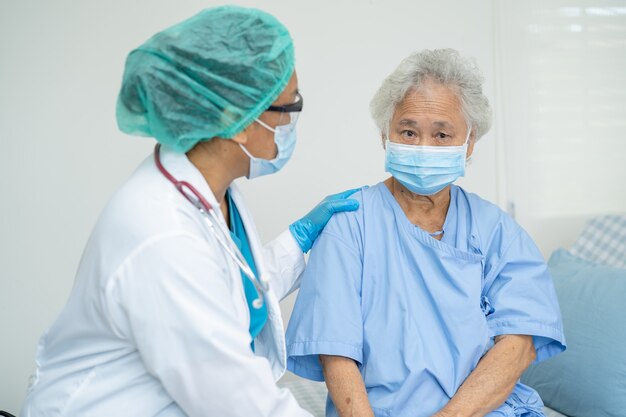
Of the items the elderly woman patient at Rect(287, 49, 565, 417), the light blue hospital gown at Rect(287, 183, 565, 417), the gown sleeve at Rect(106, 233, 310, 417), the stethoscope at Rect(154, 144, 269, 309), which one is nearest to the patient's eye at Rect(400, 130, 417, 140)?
the elderly woman patient at Rect(287, 49, 565, 417)

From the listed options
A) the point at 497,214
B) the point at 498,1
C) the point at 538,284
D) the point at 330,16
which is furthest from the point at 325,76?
the point at 538,284

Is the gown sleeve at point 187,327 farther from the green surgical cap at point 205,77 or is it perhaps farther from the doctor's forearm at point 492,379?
the doctor's forearm at point 492,379

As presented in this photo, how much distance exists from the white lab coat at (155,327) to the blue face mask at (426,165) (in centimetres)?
58

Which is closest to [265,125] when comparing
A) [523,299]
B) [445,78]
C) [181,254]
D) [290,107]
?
[290,107]

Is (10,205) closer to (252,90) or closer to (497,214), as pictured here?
(252,90)

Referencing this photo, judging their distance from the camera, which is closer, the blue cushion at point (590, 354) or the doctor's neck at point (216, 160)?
the doctor's neck at point (216, 160)

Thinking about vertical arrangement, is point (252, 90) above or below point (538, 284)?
above

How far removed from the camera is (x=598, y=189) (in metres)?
2.62

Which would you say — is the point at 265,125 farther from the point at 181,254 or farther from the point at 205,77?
the point at 181,254

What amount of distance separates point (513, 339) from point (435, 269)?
0.25 metres

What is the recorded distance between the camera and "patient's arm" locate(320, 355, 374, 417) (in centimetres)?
145

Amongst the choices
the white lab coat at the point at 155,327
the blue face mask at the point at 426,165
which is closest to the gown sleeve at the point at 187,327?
the white lab coat at the point at 155,327

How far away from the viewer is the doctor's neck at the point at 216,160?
50.7 inches

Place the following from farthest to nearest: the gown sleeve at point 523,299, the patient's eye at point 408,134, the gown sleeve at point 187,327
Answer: the patient's eye at point 408,134, the gown sleeve at point 523,299, the gown sleeve at point 187,327
